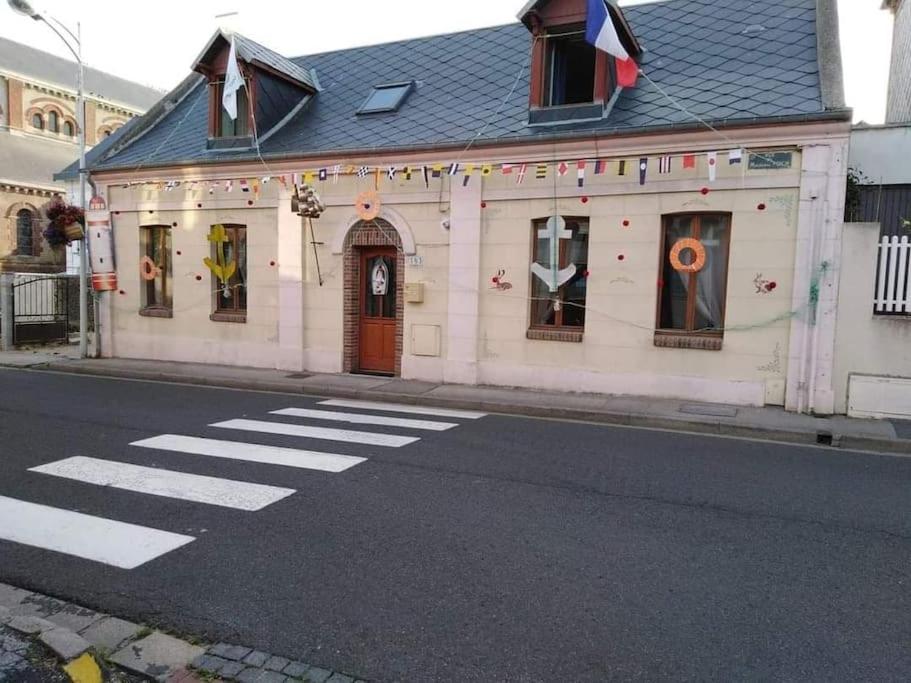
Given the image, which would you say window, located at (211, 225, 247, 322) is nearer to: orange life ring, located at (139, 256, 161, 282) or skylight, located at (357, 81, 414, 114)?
orange life ring, located at (139, 256, 161, 282)

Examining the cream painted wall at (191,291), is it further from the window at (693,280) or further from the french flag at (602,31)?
the window at (693,280)

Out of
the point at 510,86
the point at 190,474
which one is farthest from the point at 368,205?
the point at 190,474

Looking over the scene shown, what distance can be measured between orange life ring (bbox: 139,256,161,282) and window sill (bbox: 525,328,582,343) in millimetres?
9103

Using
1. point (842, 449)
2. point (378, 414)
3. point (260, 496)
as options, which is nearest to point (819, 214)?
point (842, 449)

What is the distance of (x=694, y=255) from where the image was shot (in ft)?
33.7

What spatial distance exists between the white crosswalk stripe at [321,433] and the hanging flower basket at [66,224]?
9287mm

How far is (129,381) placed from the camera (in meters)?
12.9

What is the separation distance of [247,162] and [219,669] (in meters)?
12.0

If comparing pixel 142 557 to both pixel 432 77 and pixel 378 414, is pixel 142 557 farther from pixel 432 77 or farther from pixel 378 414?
pixel 432 77

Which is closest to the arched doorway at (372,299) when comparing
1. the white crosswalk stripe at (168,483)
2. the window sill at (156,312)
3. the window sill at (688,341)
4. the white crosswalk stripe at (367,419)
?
the white crosswalk stripe at (367,419)

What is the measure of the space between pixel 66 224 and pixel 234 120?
22.3 feet

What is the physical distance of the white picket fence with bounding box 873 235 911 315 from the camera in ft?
31.2

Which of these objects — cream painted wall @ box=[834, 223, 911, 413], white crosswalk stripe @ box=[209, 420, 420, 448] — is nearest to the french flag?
cream painted wall @ box=[834, 223, 911, 413]

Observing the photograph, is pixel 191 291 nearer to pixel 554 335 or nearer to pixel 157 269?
pixel 157 269
